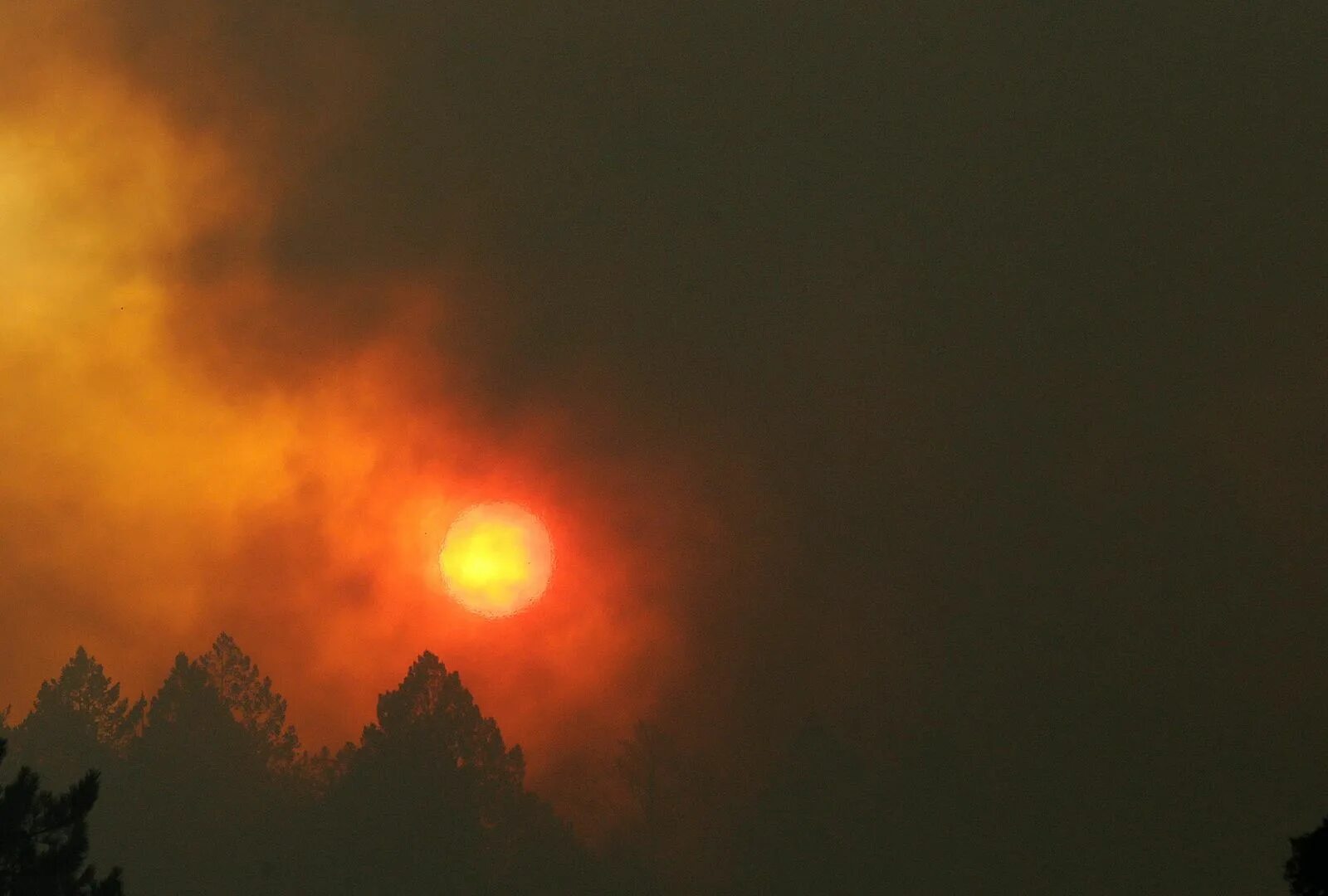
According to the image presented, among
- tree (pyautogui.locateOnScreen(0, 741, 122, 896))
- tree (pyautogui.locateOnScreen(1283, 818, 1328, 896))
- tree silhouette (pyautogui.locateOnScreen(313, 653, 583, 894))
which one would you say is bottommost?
tree (pyautogui.locateOnScreen(1283, 818, 1328, 896))

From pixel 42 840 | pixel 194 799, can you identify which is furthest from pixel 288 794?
pixel 42 840

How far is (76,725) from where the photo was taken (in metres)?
73.2

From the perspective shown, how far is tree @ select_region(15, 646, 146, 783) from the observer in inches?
2817

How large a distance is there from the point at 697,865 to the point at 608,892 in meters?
22.9

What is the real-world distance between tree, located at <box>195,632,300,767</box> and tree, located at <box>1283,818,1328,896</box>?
219ft

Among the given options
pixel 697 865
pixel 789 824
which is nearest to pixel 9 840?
pixel 697 865

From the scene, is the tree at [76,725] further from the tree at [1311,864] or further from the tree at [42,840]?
the tree at [1311,864]

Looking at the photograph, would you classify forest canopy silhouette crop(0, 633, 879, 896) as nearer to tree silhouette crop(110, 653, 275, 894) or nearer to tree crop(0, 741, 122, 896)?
tree silhouette crop(110, 653, 275, 894)

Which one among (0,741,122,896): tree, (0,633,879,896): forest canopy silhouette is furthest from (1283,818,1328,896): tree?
(0,633,879,896): forest canopy silhouette

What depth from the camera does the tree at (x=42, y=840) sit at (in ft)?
92.3

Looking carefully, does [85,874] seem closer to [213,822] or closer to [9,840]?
[9,840]

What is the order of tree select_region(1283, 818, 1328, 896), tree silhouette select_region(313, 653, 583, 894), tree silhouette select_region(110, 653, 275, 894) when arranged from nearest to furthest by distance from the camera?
1. tree select_region(1283, 818, 1328, 896)
2. tree silhouette select_region(110, 653, 275, 894)
3. tree silhouette select_region(313, 653, 583, 894)

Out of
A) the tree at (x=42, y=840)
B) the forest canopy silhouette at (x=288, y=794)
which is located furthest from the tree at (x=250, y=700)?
the tree at (x=42, y=840)

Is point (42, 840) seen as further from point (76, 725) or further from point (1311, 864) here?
point (76, 725)
